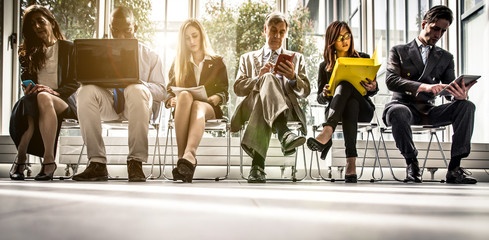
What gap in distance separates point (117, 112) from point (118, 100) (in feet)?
0.30

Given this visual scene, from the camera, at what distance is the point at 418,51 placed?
299 cm

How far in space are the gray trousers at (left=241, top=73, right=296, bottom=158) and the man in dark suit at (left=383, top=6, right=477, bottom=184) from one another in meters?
0.86

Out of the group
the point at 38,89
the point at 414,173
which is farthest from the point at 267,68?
the point at 38,89

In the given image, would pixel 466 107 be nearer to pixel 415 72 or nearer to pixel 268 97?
pixel 415 72

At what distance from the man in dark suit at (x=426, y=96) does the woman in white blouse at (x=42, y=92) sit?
2.22m

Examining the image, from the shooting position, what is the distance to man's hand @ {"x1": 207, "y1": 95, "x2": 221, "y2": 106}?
2650mm

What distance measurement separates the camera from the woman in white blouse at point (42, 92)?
2.44 m

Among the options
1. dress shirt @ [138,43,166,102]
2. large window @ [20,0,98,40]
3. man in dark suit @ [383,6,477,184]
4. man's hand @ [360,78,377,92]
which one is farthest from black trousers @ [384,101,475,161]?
large window @ [20,0,98,40]

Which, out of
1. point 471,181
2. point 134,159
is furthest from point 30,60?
point 471,181

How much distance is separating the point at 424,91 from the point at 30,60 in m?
2.70

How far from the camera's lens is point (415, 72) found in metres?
2.98

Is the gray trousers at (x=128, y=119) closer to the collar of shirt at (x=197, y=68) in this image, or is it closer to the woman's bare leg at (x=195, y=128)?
the woman's bare leg at (x=195, y=128)

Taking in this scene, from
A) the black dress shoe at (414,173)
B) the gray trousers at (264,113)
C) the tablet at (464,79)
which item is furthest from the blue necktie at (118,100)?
the tablet at (464,79)

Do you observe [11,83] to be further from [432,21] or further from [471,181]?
[471,181]
